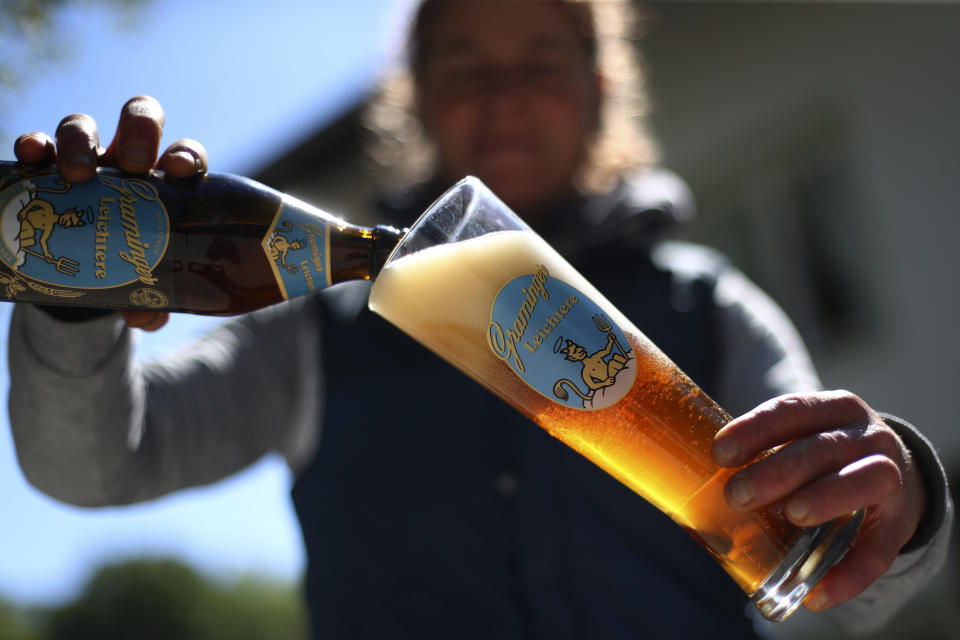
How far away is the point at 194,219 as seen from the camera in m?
0.91

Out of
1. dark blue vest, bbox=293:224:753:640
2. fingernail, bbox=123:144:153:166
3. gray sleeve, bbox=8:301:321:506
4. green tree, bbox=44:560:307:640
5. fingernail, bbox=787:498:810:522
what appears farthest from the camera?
green tree, bbox=44:560:307:640

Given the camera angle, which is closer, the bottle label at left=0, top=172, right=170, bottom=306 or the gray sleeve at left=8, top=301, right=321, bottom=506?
the bottle label at left=0, top=172, right=170, bottom=306

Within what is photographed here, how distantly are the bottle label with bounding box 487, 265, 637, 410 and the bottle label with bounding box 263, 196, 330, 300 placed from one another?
0.74 feet

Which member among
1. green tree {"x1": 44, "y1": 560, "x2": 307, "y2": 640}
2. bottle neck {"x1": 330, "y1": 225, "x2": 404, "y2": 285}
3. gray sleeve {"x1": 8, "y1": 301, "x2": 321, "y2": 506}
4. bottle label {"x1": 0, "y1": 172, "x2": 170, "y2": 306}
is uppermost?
bottle neck {"x1": 330, "y1": 225, "x2": 404, "y2": 285}

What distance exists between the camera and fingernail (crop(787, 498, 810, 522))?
0.75 meters

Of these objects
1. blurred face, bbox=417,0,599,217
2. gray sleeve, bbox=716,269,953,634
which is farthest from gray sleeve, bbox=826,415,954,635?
blurred face, bbox=417,0,599,217

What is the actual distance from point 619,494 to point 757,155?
3.34 m

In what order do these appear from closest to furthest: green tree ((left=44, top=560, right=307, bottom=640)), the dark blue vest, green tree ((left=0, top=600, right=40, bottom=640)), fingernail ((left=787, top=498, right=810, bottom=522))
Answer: fingernail ((left=787, top=498, right=810, bottom=522)) → the dark blue vest → green tree ((left=0, top=600, right=40, bottom=640)) → green tree ((left=44, top=560, right=307, bottom=640))

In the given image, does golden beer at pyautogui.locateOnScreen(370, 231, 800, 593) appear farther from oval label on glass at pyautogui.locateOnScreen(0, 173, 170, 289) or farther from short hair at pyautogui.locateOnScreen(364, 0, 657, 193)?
short hair at pyautogui.locateOnScreen(364, 0, 657, 193)

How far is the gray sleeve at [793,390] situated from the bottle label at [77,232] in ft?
2.69

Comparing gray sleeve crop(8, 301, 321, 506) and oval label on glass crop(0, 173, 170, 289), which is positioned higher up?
oval label on glass crop(0, 173, 170, 289)

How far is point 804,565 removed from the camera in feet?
2.69

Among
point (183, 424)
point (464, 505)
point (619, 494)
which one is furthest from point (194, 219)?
point (619, 494)

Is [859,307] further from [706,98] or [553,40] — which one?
[553,40]
